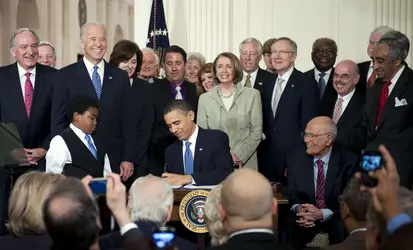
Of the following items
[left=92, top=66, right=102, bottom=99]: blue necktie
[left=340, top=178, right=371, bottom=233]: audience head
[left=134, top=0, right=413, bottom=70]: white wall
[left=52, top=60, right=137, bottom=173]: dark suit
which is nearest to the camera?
[left=340, top=178, right=371, bottom=233]: audience head

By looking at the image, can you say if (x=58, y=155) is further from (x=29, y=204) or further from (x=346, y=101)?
(x=346, y=101)

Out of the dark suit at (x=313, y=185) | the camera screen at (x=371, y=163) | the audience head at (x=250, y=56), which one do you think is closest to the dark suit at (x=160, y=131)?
the audience head at (x=250, y=56)

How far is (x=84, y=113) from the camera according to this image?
561 centimetres

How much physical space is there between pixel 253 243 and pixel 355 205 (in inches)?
28.7

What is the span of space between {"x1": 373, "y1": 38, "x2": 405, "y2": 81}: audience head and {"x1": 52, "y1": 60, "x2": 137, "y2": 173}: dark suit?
1802 millimetres

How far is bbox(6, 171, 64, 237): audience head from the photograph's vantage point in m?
3.43

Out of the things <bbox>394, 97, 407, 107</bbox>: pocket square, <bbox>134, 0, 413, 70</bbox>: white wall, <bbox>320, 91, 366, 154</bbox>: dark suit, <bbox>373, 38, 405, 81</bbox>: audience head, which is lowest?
<bbox>320, 91, 366, 154</bbox>: dark suit

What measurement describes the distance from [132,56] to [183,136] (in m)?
1.26

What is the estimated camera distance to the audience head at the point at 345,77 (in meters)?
6.47

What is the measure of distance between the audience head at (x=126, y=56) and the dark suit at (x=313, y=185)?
5.40 ft

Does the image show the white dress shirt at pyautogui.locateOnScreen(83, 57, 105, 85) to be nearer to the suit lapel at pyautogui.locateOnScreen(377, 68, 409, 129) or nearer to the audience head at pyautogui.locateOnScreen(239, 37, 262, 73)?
the audience head at pyautogui.locateOnScreen(239, 37, 262, 73)

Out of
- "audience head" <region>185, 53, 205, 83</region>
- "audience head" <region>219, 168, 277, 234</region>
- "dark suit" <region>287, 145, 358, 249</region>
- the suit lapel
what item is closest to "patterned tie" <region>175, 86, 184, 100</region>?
"audience head" <region>185, 53, 205, 83</region>

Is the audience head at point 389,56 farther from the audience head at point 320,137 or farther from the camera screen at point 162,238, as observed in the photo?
the camera screen at point 162,238

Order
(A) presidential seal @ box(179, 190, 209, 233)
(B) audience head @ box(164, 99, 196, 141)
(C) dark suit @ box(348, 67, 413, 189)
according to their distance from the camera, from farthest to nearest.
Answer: (C) dark suit @ box(348, 67, 413, 189), (B) audience head @ box(164, 99, 196, 141), (A) presidential seal @ box(179, 190, 209, 233)
